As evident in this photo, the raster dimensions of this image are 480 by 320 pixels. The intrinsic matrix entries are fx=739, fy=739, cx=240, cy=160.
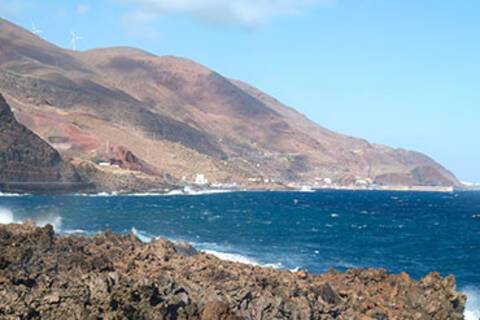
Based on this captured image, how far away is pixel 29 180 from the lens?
14188cm

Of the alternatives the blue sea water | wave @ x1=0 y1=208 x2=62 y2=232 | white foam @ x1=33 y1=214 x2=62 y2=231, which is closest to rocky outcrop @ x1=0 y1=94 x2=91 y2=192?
the blue sea water

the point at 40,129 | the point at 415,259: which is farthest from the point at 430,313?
the point at 40,129

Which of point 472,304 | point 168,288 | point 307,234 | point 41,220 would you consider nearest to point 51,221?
point 41,220

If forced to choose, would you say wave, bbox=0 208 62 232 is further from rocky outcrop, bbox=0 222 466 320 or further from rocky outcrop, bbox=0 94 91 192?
rocky outcrop, bbox=0 94 91 192

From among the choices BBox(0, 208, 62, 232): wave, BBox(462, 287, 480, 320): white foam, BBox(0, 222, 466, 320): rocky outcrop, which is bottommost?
BBox(0, 208, 62, 232): wave

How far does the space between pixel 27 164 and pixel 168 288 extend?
130619mm

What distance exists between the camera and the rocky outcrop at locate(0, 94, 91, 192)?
454 feet

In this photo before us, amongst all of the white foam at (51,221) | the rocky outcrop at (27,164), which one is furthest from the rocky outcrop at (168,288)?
the rocky outcrop at (27,164)

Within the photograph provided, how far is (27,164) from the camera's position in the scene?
5620 inches

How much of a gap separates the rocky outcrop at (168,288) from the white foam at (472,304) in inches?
269

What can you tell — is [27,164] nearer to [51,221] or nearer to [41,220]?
[41,220]

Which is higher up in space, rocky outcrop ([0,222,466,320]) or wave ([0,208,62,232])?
rocky outcrop ([0,222,466,320])

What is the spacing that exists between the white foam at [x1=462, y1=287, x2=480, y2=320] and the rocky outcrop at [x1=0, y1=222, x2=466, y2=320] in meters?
6.82

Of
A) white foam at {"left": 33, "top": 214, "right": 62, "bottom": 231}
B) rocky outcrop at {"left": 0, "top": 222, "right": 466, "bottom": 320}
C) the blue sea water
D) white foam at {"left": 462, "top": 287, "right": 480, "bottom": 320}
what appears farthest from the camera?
white foam at {"left": 33, "top": 214, "right": 62, "bottom": 231}
